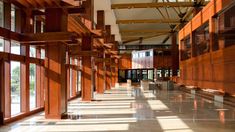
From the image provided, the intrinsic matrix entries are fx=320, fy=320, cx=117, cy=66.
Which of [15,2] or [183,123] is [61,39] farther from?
[183,123]

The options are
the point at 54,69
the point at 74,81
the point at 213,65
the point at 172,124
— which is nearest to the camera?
the point at 172,124

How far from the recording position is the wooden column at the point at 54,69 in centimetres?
1066

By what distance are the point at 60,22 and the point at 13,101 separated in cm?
311

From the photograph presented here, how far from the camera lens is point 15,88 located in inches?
433

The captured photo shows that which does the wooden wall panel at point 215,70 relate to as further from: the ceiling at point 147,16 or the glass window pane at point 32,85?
the glass window pane at point 32,85

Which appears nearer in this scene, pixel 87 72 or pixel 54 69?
pixel 54 69

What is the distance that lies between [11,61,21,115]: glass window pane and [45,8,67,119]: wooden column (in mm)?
1129

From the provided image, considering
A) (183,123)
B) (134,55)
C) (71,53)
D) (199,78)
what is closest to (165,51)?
(134,55)

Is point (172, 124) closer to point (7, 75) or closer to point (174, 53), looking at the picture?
point (7, 75)

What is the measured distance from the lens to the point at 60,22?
10.8 m

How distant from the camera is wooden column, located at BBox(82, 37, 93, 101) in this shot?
57.4 feet

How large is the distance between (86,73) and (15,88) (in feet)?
22.8

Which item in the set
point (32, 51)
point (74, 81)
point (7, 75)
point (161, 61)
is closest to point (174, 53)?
point (161, 61)

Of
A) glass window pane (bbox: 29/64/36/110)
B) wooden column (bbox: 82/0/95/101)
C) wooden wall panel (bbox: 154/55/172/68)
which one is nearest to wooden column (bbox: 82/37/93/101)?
wooden column (bbox: 82/0/95/101)
